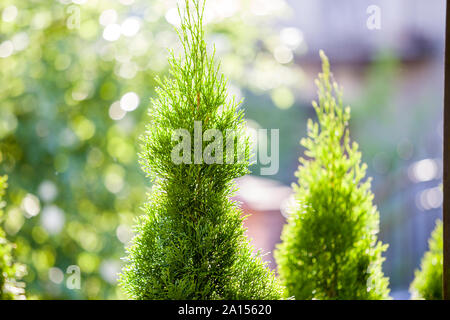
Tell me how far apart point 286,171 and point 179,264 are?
1146mm

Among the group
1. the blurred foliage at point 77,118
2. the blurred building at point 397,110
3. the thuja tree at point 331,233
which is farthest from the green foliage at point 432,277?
the blurred building at point 397,110

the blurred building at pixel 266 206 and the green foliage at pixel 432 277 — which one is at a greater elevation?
the blurred building at pixel 266 206

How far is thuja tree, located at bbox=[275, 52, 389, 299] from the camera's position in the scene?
856 mm

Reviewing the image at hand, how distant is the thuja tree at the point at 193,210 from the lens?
68 cm

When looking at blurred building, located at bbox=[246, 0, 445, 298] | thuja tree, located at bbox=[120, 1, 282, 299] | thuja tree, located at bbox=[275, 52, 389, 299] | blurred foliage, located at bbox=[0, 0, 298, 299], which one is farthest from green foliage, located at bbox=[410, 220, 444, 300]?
blurred building, located at bbox=[246, 0, 445, 298]

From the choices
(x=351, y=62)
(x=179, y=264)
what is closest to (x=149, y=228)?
(x=179, y=264)

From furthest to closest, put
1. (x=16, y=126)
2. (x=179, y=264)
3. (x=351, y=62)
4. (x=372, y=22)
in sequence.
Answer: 1. (x=351, y=62)
2. (x=16, y=126)
3. (x=372, y=22)
4. (x=179, y=264)

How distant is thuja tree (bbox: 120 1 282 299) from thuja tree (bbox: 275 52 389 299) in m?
0.17

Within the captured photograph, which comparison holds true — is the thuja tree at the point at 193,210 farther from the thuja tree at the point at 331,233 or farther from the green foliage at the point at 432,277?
the green foliage at the point at 432,277

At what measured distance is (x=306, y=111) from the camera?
7.32 ft

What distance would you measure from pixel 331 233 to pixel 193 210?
0.33m

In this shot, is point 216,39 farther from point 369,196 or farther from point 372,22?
point 369,196

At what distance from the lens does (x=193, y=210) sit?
0.70 metres

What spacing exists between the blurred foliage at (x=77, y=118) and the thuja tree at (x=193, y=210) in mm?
691
